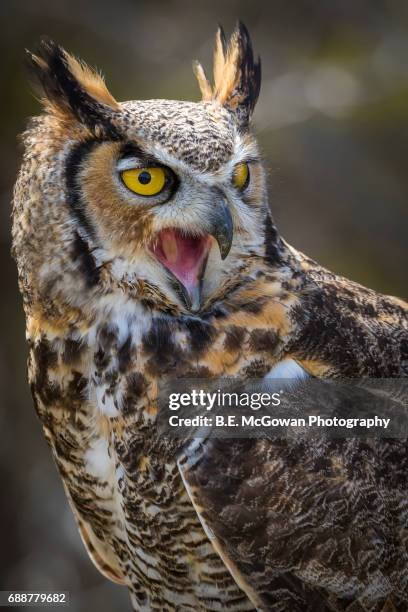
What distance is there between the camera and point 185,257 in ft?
4.41

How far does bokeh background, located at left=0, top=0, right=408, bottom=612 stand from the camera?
3.03 metres

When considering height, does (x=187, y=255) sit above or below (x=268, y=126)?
below

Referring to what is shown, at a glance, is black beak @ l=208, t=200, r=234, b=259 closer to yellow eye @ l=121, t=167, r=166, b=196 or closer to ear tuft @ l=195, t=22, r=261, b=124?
yellow eye @ l=121, t=167, r=166, b=196

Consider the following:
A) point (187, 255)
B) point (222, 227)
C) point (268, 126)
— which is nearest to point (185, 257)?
point (187, 255)

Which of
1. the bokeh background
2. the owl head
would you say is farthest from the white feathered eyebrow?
the bokeh background

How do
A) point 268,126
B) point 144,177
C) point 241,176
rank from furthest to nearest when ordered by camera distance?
point 268,126 < point 241,176 < point 144,177

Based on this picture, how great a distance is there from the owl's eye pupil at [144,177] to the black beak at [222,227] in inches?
4.2

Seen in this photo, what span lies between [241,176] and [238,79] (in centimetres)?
26

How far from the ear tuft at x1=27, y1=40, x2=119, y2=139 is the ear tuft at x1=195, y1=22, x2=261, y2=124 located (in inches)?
9.1

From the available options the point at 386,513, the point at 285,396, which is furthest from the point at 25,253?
the point at 386,513

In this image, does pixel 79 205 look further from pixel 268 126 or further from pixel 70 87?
pixel 268 126

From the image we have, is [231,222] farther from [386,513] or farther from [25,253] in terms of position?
[386,513]

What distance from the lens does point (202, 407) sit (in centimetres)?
134

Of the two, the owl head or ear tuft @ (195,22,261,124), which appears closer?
the owl head
